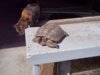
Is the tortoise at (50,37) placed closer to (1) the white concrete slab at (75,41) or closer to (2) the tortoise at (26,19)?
(1) the white concrete slab at (75,41)

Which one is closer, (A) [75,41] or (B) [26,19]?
(A) [75,41]

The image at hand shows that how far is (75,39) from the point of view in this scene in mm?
1193

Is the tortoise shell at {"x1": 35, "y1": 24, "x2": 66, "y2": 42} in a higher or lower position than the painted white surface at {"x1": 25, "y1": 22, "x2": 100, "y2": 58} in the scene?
higher

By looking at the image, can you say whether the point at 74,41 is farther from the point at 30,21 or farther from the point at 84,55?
the point at 30,21

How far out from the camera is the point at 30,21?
132 cm

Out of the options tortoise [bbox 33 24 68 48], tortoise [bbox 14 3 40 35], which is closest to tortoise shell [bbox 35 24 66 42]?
tortoise [bbox 33 24 68 48]

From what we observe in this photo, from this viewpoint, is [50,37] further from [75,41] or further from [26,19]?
[26,19]

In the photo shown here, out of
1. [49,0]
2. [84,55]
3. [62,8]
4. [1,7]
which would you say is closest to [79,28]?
[84,55]

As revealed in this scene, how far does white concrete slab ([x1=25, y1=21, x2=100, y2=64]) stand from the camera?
41.9 inches

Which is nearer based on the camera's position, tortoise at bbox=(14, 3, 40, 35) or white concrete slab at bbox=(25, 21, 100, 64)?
white concrete slab at bbox=(25, 21, 100, 64)

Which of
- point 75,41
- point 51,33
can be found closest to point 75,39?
point 75,41

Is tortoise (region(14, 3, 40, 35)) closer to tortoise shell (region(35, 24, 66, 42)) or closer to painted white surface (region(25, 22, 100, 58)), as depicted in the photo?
painted white surface (region(25, 22, 100, 58))

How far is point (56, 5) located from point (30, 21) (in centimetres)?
95

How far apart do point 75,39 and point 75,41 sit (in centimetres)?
3
